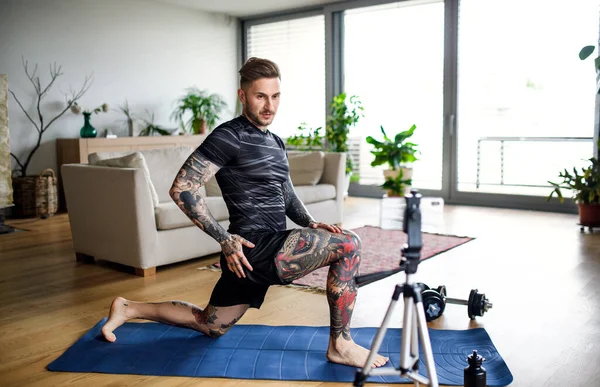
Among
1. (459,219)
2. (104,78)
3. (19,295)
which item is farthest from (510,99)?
(19,295)

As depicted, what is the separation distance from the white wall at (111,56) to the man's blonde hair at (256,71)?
5.04m

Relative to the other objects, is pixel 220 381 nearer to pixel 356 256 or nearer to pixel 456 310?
pixel 356 256

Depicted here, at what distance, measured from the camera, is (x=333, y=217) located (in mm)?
5422

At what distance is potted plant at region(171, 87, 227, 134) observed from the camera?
7691 millimetres

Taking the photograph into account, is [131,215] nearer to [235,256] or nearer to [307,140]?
[235,256]

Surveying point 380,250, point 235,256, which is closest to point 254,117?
point 235,256

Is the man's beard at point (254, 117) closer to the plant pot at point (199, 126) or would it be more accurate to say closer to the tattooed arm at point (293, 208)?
the tattooed arm at point (293, 208)

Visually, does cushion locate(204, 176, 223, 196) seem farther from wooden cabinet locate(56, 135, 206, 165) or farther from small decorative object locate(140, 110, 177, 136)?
small decorative object locate(140, 110, 177, 136)

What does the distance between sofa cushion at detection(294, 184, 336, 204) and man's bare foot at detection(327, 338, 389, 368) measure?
2.71 m

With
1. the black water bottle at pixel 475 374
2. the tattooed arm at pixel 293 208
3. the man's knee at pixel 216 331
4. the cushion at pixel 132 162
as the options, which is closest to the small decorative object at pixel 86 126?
the cushion at pixel 132 162

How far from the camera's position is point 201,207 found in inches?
82.7

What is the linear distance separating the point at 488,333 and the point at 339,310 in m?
0.86

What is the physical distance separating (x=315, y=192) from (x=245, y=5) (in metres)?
3.78

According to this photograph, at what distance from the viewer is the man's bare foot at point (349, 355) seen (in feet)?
7.39
